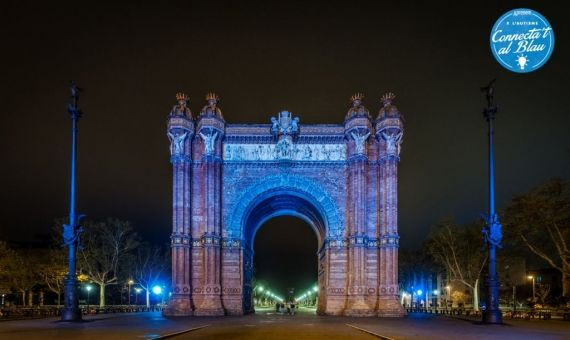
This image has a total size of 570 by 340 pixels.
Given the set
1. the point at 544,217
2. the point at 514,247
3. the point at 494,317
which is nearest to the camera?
the point at 494,317

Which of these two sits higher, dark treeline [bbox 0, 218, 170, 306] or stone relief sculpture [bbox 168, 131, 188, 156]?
stone relief sculpture [bbox 168, 131, 188, 156]

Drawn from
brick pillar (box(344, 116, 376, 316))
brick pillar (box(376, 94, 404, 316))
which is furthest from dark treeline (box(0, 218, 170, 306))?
brick pillar (box(376, 94, 404, 316))

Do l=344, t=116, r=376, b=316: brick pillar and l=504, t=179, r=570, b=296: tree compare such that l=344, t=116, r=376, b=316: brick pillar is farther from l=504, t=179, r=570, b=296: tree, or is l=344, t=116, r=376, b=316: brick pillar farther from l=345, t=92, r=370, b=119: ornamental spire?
l=504, t=179, r=570, b=296: tree

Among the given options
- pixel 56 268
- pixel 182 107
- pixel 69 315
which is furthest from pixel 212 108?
pixel 56 268

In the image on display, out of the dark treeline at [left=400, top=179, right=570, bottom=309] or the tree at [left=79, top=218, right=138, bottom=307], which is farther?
the tree at [left=79, top=218, right=138, bottom=307]

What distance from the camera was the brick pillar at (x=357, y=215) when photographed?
44781 mm

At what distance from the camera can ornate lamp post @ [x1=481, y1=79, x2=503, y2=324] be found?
3145 centimetres

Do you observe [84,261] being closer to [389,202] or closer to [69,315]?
[69,315]

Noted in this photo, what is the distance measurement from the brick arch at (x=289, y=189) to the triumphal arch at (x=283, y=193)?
0.08m

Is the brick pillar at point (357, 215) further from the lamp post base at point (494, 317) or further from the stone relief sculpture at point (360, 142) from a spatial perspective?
the lamp post base at point (494, 317)

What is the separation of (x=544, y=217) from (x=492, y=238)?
14392 mm

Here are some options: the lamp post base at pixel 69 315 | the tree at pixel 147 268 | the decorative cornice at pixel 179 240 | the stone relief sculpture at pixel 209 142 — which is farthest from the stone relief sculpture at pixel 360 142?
the tree at pixel 147 268

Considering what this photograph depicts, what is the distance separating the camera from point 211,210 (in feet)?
151

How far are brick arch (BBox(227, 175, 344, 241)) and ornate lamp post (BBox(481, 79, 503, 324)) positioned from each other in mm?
15979
